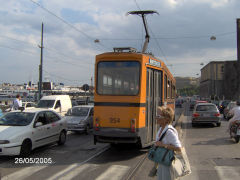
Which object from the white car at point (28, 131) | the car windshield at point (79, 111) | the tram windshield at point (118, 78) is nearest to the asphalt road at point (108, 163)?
the white car at point (28, 131)

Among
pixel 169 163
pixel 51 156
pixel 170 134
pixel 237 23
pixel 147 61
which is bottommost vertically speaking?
pixel 51 156

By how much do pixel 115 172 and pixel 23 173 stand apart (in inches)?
85.9

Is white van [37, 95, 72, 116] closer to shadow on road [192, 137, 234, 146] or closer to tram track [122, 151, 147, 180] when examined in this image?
shadow on road [192, 137, 234, 146]

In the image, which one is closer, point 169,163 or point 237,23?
point 169,163

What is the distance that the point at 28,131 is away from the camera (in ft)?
26.4

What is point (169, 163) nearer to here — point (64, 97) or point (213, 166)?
point (213, 166)

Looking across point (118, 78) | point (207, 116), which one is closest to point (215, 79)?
point (207, 116)

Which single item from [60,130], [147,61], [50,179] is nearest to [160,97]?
[147,61]

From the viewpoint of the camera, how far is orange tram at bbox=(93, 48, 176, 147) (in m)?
7.94

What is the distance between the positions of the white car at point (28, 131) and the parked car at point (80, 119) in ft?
9.31

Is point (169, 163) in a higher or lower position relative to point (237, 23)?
lower

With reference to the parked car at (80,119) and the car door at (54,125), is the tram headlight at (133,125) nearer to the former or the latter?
the car door at (54,125)

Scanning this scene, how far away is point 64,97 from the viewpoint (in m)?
19.2

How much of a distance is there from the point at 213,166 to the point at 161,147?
12.9ft
